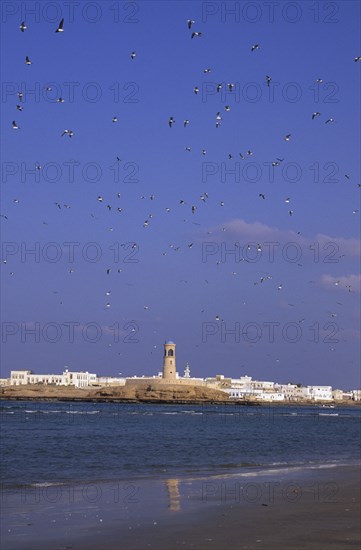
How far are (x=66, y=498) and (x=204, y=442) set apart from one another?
34175 mm

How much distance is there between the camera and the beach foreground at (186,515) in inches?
706

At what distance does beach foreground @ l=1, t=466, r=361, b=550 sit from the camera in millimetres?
17922

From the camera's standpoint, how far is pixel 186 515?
2164 cm

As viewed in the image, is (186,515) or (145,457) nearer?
(186,515)

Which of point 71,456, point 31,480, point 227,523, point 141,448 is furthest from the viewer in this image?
point 141,448

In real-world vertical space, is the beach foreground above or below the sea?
above

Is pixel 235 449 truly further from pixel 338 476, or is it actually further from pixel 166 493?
pixel 166 493

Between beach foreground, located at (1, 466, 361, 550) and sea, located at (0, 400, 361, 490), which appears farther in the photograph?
sea, located at (0, 400, 361, 490)

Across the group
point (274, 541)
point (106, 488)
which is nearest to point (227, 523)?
point (274, 541)

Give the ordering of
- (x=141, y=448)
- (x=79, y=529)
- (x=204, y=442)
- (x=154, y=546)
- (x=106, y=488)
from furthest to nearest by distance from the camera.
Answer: (x=204, y=442)
(x=141, y=448)
(x=106, y=488)
(x=79, y=529)
(x=154, y=546)

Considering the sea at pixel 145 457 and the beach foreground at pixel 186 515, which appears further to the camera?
the sea at pixel 145 457

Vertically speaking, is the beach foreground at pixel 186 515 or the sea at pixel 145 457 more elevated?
the beach foreground at pixel 186 515

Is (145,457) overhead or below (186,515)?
below

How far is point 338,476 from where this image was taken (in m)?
33.3
